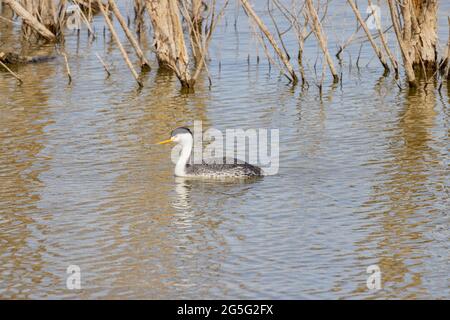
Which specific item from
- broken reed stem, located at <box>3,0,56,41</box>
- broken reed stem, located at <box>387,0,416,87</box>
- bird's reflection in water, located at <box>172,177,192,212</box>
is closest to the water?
bird's reflection in water, located at <box>172,177,192,212</box>

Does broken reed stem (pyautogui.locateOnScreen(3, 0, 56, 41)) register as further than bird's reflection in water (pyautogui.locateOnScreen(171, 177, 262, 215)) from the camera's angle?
Yes

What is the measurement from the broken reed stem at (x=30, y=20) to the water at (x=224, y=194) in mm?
1334

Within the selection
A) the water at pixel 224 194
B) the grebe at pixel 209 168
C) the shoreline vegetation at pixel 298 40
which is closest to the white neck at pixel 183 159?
the grebe at pixel 209 168

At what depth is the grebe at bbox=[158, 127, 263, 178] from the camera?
1198 cm

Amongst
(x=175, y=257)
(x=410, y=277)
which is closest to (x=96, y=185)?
(x=175, y=257)

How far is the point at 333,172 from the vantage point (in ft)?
39.7

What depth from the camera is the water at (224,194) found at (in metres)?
8.96

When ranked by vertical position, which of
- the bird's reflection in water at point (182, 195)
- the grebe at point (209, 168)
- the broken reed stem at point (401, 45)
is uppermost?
the broken reed stem at point (401, 45)

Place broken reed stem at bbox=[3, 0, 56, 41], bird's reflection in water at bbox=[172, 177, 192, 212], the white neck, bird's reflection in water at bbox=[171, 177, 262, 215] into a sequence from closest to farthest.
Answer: bird's reflection in water at bbox=[172, 177, 192, 212], bird's reflection in water at bbox=[171, 177, 262, 215], the white neck, broken reed stem at bbox=[3, 0, 56, 41]

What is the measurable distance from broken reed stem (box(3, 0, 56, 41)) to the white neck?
684cm

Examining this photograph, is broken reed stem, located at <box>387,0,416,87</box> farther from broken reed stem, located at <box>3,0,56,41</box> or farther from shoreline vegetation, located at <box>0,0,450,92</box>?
broken reed stem, located at <box>3,0,56,41</box>

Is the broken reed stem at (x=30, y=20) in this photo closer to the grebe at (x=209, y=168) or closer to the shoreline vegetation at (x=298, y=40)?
the shoreline vegetation at (x=298, y=40)

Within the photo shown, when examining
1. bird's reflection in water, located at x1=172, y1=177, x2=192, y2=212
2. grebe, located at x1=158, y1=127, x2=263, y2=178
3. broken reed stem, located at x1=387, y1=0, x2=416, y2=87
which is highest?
broken reed stem, located at x1=387, y1=0, x2=416, y2=87
